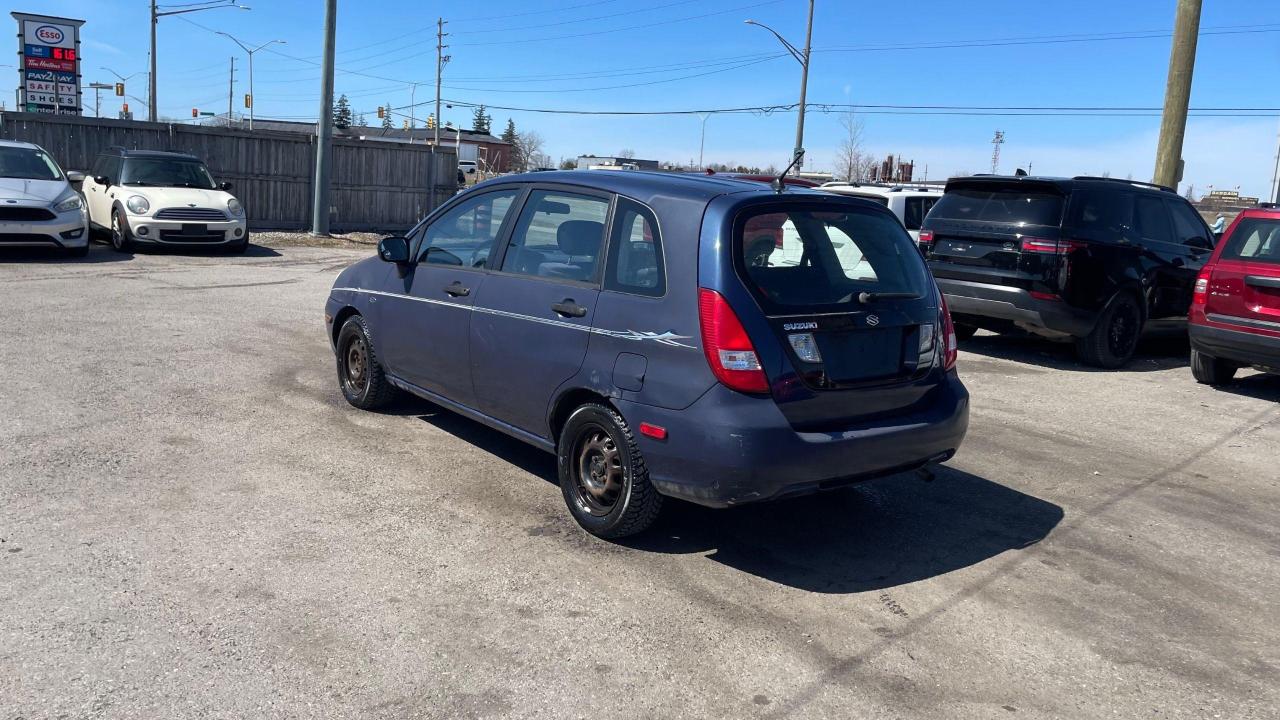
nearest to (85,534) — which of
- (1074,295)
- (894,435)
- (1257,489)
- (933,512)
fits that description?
(894,435)

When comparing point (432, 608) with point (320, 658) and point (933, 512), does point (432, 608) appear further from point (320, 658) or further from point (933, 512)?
point (933, 512)

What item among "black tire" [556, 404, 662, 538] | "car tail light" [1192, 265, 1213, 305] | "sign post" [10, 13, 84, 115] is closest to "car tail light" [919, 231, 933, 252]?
"car tail light" [1192, 265, 1213, 305]

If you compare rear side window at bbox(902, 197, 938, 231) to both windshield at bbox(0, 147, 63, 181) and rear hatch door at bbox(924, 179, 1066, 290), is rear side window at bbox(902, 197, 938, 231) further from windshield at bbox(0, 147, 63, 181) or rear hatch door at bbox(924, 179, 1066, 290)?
windshield at bbox(0, 147, 63, 181)

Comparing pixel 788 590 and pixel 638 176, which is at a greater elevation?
pixel 638 176

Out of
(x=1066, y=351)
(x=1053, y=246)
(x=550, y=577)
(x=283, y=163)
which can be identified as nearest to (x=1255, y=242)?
(x=1053, y=246)

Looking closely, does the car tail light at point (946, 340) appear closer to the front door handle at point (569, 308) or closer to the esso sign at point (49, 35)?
the front door handle at point (569, 308)

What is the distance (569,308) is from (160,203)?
12993mm

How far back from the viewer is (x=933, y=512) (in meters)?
5.49

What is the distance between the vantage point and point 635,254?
15.5 ft

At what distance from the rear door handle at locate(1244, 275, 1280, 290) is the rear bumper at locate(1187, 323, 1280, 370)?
16.4 inches

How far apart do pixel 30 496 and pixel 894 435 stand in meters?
4.19

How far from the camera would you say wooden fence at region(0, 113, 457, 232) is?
65.3 feet

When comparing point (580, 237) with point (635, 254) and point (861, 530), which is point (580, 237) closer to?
point (635, 254)

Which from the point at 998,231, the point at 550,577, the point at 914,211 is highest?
the point at 914,211
